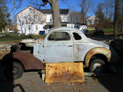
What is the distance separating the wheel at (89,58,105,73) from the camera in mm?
4523

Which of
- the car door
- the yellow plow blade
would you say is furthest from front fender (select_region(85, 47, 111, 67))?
the car door

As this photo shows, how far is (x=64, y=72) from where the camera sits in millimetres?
4180

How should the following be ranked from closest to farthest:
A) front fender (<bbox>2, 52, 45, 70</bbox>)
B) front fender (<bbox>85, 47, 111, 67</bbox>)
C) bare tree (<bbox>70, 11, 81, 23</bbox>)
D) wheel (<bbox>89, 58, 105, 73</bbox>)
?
front fender (<bbox>2, 52, 45, 70</bbox>) → front fender (<bbox>85, 47, 111, 67</bbox>) → wheel (<bbox>89, 58, 105, 73</bbox>) → bare tree (<bbox>70, 11, 81, 23</bbox>)

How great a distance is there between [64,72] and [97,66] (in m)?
1.44

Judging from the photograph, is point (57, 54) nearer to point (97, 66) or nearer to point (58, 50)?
point (58, 50)

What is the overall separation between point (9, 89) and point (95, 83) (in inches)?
119

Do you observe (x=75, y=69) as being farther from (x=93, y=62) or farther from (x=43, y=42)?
(x=43, y=42)

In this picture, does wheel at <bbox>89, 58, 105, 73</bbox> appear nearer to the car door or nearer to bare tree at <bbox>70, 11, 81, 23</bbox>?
the car door

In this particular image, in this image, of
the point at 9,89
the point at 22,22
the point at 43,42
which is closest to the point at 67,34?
the point at 43,42

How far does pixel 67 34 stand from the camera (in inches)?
178

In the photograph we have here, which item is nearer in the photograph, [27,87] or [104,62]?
[27,87]

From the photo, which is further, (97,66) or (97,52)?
(97,66)

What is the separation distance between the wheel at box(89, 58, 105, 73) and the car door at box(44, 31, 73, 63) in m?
0.91

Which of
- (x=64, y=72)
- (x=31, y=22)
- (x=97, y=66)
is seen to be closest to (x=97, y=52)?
(x=97, y=66)
